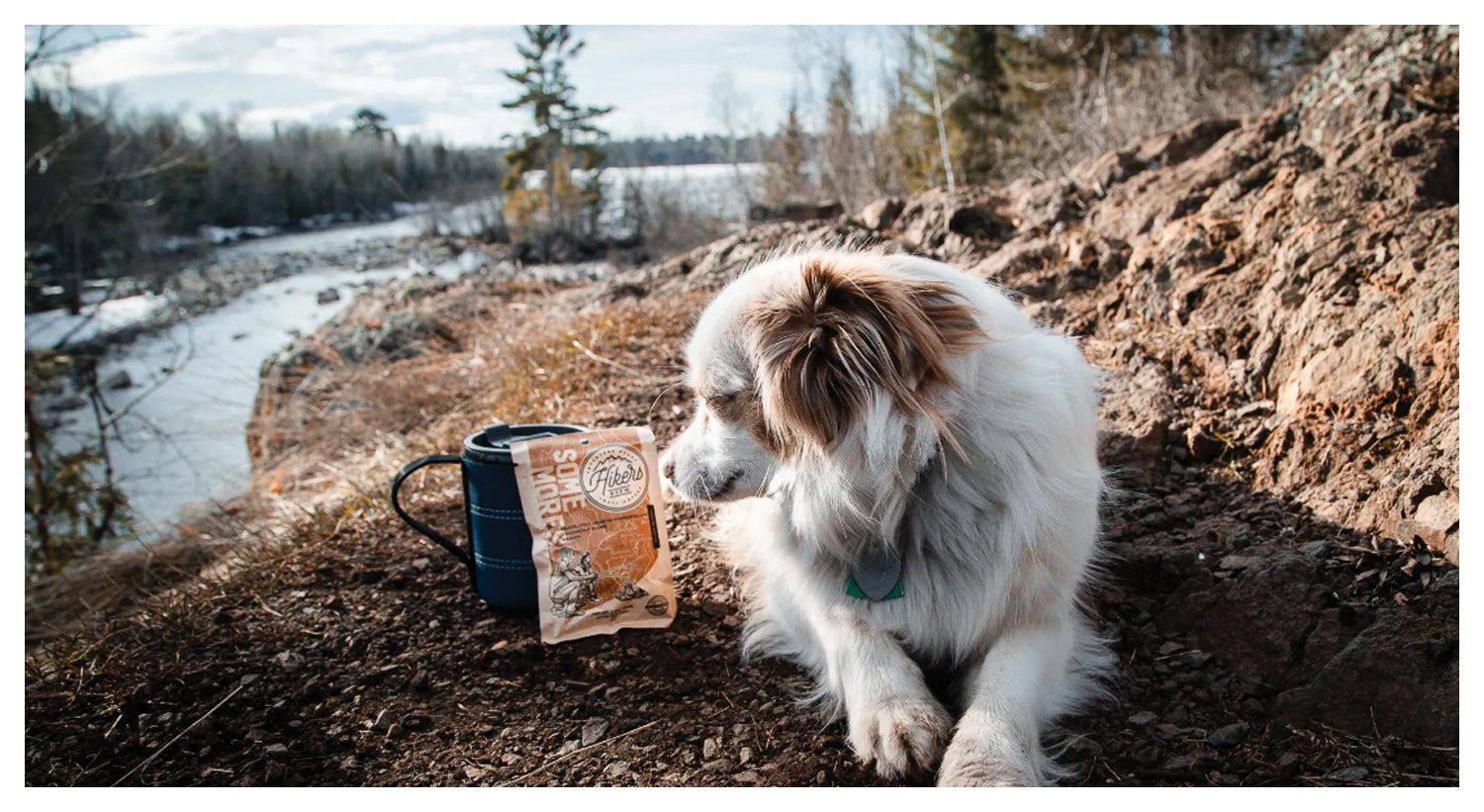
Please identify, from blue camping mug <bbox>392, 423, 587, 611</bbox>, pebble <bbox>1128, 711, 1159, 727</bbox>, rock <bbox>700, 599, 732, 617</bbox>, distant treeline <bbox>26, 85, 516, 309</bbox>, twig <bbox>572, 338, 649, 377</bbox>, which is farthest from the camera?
distant treeline <bbox>26, 85, 516, 309</bbox>

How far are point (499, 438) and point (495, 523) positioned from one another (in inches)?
13.5

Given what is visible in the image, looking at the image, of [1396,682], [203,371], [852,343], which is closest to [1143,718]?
[1396,682]

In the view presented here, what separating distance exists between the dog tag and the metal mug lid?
1099 mm

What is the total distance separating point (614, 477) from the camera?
304 centimetres

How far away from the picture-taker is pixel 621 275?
9688 mm

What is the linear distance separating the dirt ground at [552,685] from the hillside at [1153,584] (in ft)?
0.04

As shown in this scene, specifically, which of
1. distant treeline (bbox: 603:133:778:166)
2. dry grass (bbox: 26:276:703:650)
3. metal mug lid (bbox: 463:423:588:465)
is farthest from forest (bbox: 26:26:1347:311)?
metal mug lid (bbox: 463:423:588:465)

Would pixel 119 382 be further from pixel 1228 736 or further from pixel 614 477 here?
pixel 1228 736

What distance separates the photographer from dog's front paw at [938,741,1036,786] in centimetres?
214

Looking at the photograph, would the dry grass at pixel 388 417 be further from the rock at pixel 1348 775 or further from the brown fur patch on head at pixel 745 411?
the rock at pixel 1348 775

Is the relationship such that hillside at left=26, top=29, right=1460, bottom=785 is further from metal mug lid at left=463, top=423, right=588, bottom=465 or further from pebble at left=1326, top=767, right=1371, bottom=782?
metal mug lid at left=463, top=423, right=588, bottom=465
